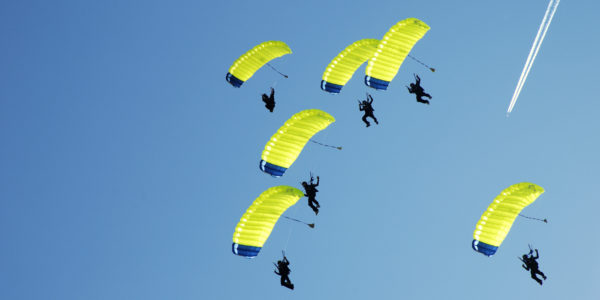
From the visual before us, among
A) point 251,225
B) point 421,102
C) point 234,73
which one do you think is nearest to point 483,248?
point 421,102

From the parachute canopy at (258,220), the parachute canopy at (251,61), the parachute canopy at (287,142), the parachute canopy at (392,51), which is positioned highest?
the parachute canopy at (392,51)

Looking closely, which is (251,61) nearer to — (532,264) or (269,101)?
(269,101)

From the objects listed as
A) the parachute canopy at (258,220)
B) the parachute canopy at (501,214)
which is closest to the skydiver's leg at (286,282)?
the parachute canopy at (258,220)

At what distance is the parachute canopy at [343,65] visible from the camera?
44469 mm

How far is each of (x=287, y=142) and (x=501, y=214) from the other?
9.42 metres

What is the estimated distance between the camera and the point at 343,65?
44688 mm

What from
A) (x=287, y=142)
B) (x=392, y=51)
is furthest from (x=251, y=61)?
(x=392, y=51)

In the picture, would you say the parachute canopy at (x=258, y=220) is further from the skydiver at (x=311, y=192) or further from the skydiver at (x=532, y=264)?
the skydiver at (x=532, y=264)

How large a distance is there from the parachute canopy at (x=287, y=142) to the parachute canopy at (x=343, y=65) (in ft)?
9.09

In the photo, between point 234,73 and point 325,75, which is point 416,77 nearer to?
point 325,75

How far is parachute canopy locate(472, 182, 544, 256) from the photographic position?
1629 inches

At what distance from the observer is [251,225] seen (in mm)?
40562

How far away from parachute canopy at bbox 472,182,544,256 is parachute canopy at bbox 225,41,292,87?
39.7 feet

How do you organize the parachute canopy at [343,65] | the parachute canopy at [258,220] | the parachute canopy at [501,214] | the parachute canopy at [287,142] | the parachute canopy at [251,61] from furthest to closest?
the parachute canopy at [251,61] < the parachute canopy at [343,65] < the parachute canopy at [287,142] < the parachute canopy at [501,214] < the parachute canopy at [258,220]
